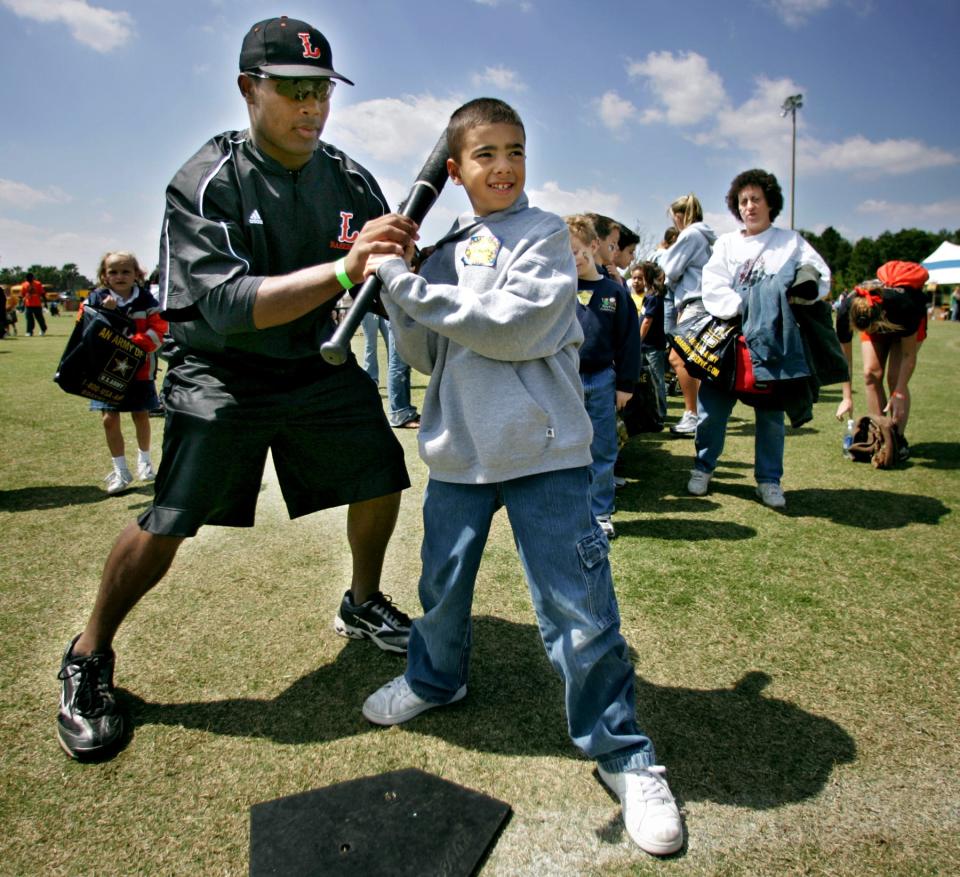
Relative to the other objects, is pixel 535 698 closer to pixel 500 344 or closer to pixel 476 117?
pixel 500 344

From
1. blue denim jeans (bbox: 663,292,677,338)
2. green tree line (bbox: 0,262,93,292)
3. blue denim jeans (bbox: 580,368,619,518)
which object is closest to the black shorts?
blue denim jeans (bbox: 580,368,619,518)

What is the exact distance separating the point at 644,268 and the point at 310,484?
5906 mm

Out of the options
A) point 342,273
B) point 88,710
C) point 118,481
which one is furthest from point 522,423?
point 118,481

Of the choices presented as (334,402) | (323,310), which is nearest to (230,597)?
(334,402)

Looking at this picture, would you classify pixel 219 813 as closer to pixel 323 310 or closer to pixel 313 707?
pixel 313 707

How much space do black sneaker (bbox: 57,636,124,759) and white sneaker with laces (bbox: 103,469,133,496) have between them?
3077 millimetres

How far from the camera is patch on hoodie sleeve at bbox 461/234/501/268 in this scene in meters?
2.02

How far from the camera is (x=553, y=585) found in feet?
6.61

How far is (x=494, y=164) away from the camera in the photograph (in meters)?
2.05

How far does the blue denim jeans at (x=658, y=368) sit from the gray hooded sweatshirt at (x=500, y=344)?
401 cm

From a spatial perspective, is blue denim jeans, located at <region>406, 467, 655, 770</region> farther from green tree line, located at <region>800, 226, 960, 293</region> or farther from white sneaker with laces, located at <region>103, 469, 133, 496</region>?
green tree line, located at <region>800, 226, 960, 293</region>

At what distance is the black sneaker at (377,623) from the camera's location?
287 cm

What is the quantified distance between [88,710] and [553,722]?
1.60 m

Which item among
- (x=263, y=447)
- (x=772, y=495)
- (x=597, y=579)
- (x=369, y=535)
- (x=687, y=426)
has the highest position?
(x=263, y=447)
